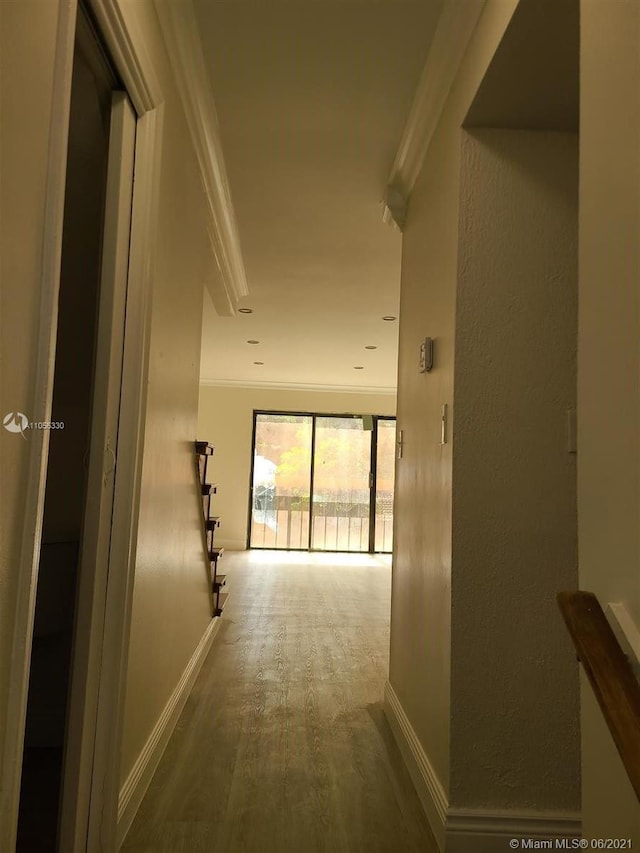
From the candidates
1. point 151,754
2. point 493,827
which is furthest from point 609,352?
point 151,754

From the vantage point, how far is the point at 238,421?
9.80 m

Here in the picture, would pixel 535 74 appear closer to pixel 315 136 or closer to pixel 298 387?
pixel 315 136

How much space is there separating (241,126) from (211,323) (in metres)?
3.54

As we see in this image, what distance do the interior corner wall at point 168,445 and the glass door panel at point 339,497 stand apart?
21.0 ft

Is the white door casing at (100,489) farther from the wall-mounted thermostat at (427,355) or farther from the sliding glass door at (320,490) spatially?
the sliding glass door at (320,490)

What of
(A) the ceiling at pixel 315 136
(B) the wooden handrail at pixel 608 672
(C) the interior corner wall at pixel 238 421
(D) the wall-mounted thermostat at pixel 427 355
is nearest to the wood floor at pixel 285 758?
(B) the wooden handrail at pixel 608 672

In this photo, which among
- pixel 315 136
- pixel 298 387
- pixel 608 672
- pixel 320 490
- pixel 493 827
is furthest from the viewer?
pixel 298 387

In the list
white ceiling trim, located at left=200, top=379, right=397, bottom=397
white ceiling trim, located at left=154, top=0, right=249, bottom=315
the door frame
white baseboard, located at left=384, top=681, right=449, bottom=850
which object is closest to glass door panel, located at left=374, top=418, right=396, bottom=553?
white ceiling trim, located at left=200, top=379, right=397, bottom=397

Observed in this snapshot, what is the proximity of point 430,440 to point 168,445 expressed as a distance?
97cm

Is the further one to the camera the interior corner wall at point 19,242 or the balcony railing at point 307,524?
the balcony railing at point 307,524

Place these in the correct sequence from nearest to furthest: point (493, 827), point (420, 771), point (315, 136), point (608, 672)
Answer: point (608, 672) → point (493, 827) → point (420, 771) → point (315, 136)

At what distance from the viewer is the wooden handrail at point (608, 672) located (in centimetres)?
82

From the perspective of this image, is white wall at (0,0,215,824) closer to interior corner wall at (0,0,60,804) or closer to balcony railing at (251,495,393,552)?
interior corner wall at (0,0,60,804)

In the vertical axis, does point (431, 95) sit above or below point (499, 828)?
above
